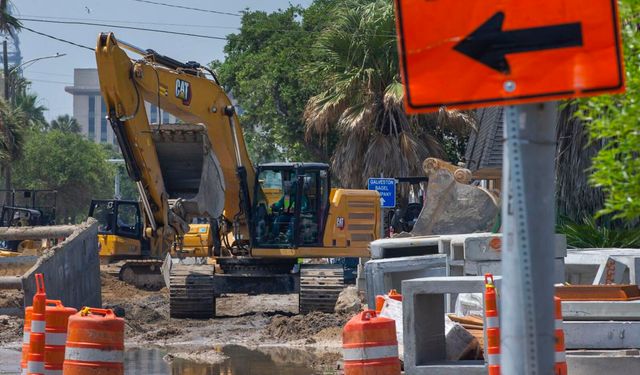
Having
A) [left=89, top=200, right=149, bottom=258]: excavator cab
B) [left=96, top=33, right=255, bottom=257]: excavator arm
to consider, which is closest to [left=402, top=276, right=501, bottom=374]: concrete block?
[left=96, top=33, right=255, bottom=257]: excavator arm

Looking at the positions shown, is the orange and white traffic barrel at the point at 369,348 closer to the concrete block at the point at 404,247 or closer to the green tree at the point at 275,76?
the concrete block at the point at 404,247

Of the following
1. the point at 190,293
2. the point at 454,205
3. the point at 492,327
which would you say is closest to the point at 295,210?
the point at 190,293

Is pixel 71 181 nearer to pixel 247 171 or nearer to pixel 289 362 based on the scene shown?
pixel 247 171

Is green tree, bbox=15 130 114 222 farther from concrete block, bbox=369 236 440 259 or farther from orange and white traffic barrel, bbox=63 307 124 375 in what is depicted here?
orange and white traffic barrel, bbox=63 307 124 375

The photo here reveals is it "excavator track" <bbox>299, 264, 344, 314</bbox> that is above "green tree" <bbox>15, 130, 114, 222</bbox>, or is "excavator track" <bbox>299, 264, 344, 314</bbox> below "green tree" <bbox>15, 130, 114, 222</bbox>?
below

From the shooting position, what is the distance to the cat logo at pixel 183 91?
20281mm

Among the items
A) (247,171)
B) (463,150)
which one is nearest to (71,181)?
(463,150)

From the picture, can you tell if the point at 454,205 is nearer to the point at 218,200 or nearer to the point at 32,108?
the point at 218,200

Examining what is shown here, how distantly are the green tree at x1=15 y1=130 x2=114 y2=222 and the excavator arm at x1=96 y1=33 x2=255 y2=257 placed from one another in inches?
2181

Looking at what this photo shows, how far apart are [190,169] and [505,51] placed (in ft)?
54.8

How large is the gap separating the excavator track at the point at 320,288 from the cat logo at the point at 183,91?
3512 mm

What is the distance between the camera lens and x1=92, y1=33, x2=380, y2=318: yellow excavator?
19.5 meters

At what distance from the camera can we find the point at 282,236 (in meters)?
21.6

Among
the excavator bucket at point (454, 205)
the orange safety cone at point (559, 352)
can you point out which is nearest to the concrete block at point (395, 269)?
the excavator bucket at point (454, 205)
